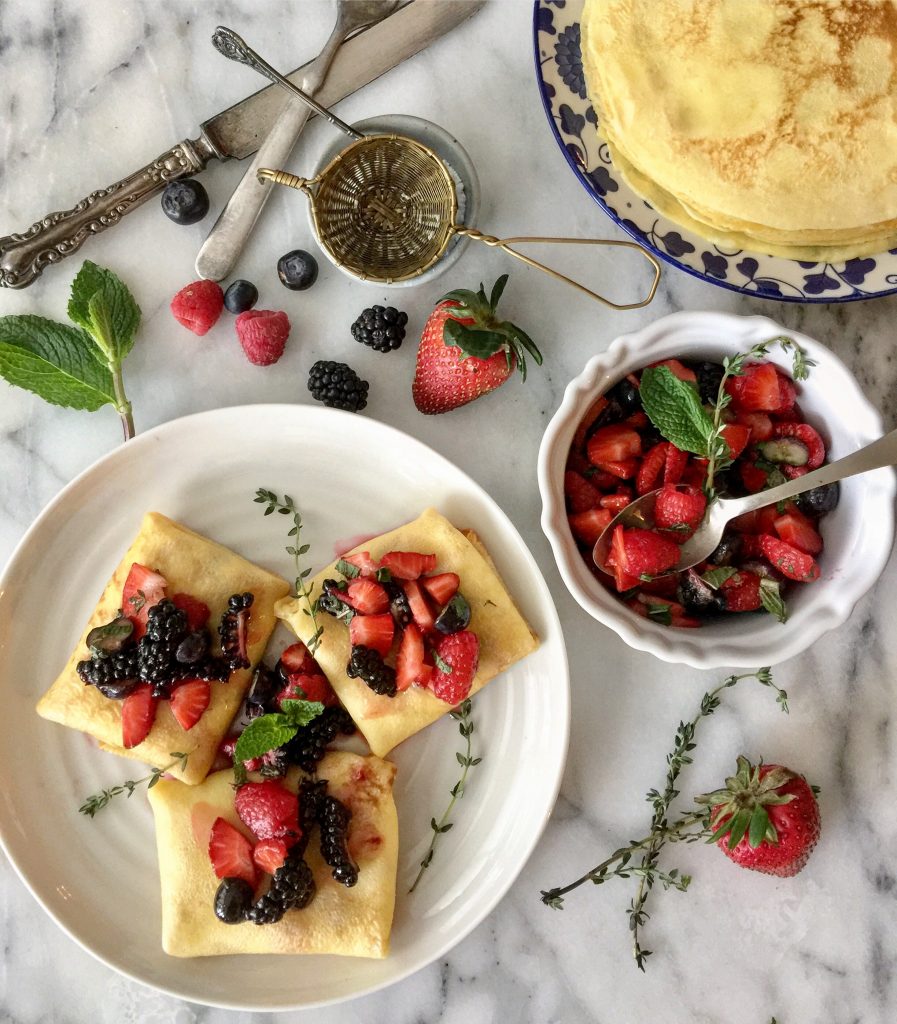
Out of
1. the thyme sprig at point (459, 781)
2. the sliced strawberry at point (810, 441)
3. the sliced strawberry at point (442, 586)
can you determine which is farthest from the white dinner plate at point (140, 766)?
the sliced strawberry at point (810, 441)

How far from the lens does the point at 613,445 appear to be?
1.69 meters

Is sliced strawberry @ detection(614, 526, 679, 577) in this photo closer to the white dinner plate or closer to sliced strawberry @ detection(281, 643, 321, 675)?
the white dinner plate

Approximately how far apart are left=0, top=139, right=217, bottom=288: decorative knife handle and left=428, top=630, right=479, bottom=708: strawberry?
116cm

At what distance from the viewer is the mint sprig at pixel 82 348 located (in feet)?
5.99

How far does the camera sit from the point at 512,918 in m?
1.95

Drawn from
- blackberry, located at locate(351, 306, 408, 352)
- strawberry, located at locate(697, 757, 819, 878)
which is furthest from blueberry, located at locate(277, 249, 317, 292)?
strawberry, located at locate(697, 757, 819, 878)

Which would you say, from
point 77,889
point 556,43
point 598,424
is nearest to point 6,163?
point 556,43

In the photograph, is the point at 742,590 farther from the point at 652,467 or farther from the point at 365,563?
the point at 365,563

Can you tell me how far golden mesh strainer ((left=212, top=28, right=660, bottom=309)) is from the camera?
178 cm

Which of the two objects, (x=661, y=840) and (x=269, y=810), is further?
(x=661, y=840)

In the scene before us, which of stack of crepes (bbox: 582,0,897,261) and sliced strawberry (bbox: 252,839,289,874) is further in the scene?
sliced strawberry (bbox: 252,839,289,874)

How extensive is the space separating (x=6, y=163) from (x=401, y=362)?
3.23 ft

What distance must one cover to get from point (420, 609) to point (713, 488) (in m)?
0.62

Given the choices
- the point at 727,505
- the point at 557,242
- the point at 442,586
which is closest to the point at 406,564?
the point at 442,586
